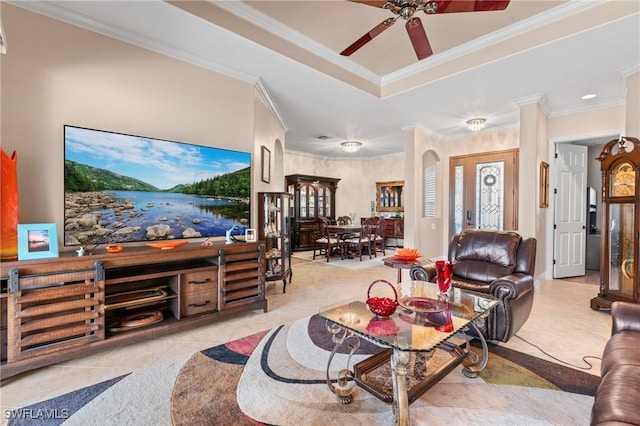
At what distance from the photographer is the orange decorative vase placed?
6.81ft

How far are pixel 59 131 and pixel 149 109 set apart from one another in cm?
76

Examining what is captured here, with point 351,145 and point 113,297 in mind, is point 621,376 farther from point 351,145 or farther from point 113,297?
point 351,145

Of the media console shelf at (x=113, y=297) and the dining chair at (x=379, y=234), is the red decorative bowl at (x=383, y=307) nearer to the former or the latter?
the media console shelf at (x=113, y=297)

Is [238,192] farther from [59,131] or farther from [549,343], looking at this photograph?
[549,343]

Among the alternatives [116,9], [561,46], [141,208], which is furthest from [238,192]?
[561,46]

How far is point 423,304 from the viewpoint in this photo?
2098 mm

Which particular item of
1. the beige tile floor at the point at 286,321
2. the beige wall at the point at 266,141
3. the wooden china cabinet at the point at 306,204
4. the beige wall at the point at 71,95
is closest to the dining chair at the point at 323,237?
the wooden china cabinet at the point at 306,204

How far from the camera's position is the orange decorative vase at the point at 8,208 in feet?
6.81

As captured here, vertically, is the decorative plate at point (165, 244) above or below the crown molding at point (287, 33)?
below

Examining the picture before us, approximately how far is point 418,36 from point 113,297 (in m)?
3.40

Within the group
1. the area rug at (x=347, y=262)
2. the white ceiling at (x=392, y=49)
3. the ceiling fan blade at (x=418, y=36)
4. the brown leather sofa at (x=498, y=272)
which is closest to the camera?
the ceiling fan blade at (x=418, y=36)

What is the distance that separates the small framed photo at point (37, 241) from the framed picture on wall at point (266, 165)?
8.03 feet

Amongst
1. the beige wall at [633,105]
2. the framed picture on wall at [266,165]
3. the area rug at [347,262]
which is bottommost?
the area rug at [347,262]

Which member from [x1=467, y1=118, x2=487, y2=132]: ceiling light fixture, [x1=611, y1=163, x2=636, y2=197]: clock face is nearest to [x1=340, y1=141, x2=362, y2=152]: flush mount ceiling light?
[x1=467, y1=118, x2=487, y2=132]: ceiling light fixture
